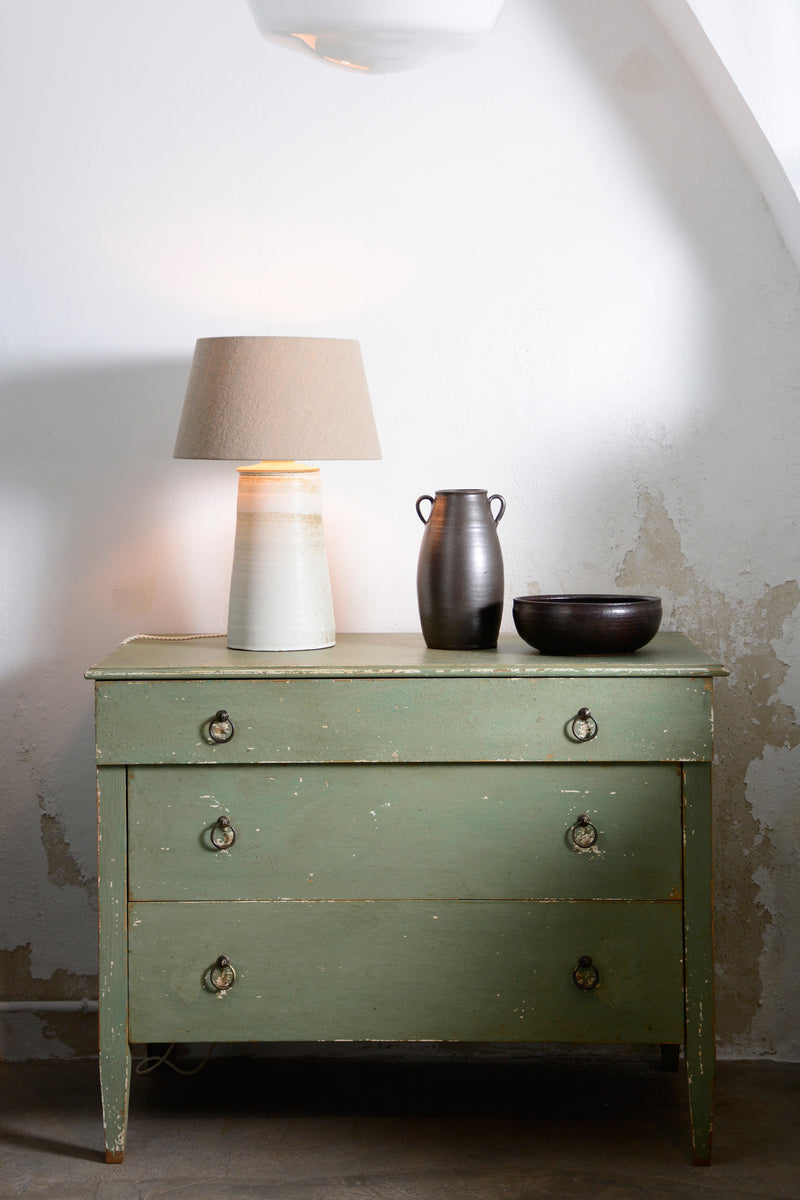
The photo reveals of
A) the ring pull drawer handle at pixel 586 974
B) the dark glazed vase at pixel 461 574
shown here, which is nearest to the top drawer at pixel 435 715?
the dark glazed vase at pixel 461 574

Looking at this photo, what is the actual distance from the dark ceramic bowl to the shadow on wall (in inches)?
33.4

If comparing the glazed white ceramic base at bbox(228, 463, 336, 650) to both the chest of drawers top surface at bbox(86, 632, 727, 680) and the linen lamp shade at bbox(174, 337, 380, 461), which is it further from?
the linen lamp shade at bbox(174, 337, 380, 461)

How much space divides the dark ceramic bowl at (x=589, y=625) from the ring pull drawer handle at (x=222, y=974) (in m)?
0.81

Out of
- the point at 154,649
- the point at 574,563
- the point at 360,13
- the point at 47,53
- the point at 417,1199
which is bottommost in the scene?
the point at 417,1199

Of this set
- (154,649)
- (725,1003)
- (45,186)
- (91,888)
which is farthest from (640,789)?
(45,186)

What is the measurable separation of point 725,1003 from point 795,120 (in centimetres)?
185

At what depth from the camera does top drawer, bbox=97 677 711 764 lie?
1968mm

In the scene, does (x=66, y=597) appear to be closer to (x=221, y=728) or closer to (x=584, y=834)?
(x=221, y=728)

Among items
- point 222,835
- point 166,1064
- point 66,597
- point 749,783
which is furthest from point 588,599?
point 166,1064

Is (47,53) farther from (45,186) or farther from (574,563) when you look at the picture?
(574,563)

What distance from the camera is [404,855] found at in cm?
200

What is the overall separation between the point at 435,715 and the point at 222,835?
0.44 meters

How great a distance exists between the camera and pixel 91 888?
2.53 meters

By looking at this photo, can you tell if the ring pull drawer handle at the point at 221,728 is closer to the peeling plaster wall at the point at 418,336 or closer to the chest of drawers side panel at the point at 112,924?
the chest of drawers side panel at the point at 112,924
